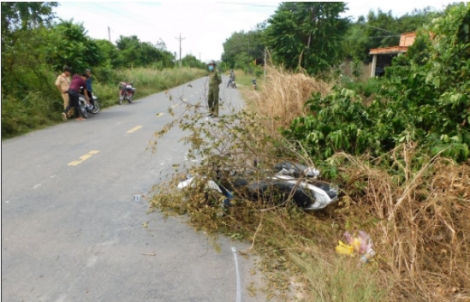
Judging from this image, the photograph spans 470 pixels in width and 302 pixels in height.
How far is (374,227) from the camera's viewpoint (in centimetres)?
291

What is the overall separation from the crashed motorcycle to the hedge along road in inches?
21.8

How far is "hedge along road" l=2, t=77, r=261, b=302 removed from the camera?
2.64 metres

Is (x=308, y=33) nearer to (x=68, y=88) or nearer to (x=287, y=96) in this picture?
(x=287, y=96)

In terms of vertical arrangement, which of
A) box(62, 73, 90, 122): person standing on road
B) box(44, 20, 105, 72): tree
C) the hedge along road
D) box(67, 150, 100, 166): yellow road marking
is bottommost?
the hedge along road

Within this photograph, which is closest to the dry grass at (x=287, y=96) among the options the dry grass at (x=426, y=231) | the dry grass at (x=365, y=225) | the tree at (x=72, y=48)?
the dry grass at (x=365, y=225)

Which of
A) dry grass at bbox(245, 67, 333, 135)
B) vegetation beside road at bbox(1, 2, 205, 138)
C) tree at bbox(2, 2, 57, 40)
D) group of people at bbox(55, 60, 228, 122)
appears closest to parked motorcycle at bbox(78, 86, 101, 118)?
group of people at bbox(55, 60, 228, 122)

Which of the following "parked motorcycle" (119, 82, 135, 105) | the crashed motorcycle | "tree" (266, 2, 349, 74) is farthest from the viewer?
"parked motorcycle" (119, 82, 135, 105)

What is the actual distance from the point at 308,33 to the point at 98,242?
41.9 feet

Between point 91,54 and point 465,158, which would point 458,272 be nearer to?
point 465,158

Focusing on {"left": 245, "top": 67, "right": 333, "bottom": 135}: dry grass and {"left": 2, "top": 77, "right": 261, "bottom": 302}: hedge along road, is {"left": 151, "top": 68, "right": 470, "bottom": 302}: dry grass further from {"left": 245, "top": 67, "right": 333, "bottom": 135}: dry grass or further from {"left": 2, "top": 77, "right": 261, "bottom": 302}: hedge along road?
{"left": 245, "top": 67, "right": 333, "bottom": 135}: dry grass

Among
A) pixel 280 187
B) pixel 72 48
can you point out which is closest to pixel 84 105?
pixel 72 48

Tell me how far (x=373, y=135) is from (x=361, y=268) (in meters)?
1.85

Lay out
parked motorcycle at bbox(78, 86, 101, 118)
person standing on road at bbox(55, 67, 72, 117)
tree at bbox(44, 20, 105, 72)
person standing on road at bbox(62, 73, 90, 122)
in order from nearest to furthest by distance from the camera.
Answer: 1. person standing on road at bbox(62, 73, 90, 122)
2. person standing on road at bbox(55, 67, 72, 117)
3. parked motorcycle at bbox(78, 86, 101, 118)
4. tree at bbox(44, 20, 105, 72)

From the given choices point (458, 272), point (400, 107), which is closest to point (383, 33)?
point (400, 107)
